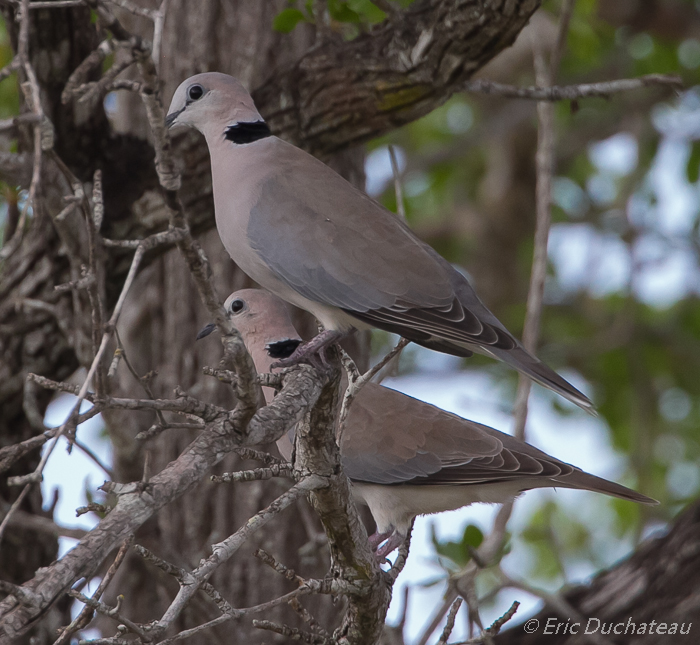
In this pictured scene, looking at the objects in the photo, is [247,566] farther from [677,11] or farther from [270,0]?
[677,11]

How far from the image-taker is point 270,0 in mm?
3906

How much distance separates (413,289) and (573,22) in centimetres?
266

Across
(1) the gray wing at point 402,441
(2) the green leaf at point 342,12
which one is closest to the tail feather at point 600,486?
(1) the gray wing at point 402,441

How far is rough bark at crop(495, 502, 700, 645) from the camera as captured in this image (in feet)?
9.89

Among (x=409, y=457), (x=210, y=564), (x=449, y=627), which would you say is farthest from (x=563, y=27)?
(x=210, y=564)

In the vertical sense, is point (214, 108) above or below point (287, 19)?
below

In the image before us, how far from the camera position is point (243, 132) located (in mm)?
2779

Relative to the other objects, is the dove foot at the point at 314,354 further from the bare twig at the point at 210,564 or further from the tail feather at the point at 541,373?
the bare twig at the point at 210,564

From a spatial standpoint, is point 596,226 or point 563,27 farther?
point 596,226

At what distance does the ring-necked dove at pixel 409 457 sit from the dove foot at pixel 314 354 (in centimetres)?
50

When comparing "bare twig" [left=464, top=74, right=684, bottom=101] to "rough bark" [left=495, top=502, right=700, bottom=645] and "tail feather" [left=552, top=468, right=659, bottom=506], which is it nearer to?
"tail feather" [left=552, top=468, right=659, bottom=506]

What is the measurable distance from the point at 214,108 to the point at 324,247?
0.60 m

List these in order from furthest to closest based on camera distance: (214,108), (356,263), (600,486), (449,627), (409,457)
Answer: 1. (409,457)
2. (600,486)
3. (214,108)
4. (356,263)
5. (449,627)

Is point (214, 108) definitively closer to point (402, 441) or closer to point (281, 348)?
point (281, 348)
